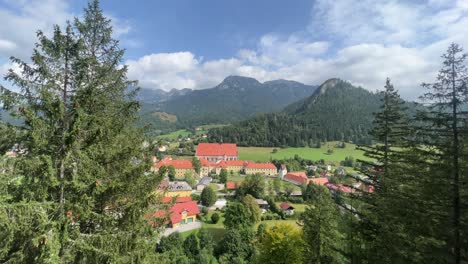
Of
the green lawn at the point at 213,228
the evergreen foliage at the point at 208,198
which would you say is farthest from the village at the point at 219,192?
the evergreen foliage at the point at 208,198

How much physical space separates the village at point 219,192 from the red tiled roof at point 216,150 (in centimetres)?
247

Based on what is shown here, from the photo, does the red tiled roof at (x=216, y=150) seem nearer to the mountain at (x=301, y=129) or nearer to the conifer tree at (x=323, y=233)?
the mountain at (x=301, y=129)

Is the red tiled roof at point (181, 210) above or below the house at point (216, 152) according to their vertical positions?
below

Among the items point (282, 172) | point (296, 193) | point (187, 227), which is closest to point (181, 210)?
point (187, 227)

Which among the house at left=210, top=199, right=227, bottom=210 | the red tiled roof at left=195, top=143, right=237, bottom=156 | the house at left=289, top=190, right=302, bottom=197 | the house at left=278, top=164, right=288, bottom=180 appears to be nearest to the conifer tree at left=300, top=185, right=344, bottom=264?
the house at left=210, top=199, right=227, bottom=210

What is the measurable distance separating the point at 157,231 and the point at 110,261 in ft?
5.35

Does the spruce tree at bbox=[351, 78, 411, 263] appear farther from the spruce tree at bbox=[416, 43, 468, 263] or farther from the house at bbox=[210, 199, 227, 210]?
the house at bbox=[210, 199, 227, 210]

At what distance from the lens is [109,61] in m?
7.63

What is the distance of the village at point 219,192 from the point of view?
16.3m

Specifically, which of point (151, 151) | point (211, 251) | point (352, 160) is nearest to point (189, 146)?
point (352, 160)

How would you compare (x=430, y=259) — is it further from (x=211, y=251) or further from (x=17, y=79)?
(x=211, y=251)

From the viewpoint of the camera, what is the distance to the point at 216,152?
110562 mm

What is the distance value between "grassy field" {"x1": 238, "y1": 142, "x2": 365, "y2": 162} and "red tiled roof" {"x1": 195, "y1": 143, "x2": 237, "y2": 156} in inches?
206

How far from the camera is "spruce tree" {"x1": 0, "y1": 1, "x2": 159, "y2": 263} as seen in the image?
18.4ft
